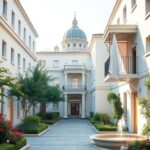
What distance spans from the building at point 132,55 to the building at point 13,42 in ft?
23.8

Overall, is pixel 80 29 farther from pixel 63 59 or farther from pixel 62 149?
pixel 62 149

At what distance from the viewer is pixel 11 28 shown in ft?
83.7

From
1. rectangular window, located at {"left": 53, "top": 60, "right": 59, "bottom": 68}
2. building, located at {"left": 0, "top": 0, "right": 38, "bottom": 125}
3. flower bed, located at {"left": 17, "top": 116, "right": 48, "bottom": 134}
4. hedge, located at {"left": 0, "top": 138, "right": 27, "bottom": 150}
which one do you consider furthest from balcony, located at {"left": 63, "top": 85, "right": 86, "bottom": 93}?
hedge, located at {"left": 0, "top": 138, "right": 27, "bottom": 150}

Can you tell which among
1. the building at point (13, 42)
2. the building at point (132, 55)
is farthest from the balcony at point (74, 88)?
the building at point (132, 55)

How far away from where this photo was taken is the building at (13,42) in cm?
2391

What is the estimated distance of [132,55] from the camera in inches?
862

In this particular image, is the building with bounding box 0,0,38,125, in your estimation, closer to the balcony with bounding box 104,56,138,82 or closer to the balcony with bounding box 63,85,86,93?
the balcony with bounding box 104,56,138,82

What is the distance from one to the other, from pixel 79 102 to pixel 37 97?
2934 cm

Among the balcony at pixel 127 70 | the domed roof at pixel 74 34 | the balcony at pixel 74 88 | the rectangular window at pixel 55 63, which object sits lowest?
the balcony at pixel 127 70

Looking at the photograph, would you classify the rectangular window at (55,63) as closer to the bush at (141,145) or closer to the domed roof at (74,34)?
the domed roof at (74,34)

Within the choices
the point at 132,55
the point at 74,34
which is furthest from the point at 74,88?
the point at 132,55

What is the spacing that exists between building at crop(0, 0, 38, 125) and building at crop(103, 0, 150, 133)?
7.24 meters

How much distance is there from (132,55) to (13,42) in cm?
1007

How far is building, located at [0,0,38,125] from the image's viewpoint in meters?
23.9
